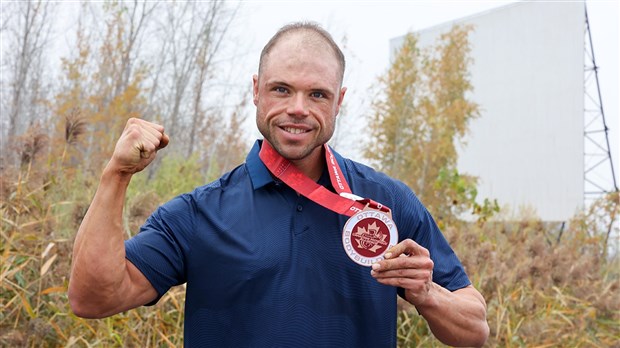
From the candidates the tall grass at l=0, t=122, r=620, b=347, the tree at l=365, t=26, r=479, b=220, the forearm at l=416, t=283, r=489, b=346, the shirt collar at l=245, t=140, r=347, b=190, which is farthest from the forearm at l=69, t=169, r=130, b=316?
the tree at l=365, t=26, r=479, b=220

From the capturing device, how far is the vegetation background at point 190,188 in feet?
13.8

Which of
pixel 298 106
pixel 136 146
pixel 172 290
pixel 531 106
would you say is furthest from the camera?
pixel 531 106

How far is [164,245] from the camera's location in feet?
7.34

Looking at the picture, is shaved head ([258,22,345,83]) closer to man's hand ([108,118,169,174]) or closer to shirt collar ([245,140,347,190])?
shirt collar ([245,140,347,190])

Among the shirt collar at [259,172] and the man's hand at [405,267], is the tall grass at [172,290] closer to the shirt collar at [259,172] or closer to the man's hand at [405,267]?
the shirt collar at [259,172]

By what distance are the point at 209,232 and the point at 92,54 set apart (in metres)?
10.4

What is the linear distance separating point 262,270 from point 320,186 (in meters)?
0.33

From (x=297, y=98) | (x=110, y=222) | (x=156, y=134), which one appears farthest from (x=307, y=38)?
(x=110, y=222)

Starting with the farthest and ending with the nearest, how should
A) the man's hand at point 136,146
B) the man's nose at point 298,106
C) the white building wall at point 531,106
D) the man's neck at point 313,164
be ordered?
the white building wall at point 531,106 < the man's neck at point 313,164 < the man's nose at point 298,106 < the man's hand at point 136,146

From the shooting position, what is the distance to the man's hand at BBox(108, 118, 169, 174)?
1.95 meters

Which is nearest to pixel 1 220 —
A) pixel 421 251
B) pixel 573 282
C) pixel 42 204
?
pixel 42 204

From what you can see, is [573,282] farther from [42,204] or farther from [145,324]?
[42,204]

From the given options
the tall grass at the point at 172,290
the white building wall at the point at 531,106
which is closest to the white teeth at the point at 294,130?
the tall grass at the point at 172,290

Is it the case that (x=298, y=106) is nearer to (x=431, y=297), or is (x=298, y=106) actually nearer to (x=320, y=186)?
(x=320, y=186)
